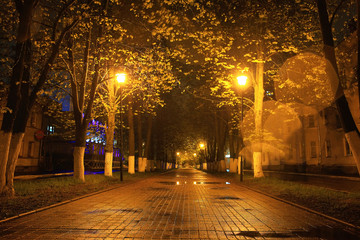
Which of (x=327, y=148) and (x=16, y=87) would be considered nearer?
(x=16, y=87)

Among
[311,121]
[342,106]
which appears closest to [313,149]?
[311,121]

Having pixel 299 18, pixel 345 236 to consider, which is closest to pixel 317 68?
pixel 299 18

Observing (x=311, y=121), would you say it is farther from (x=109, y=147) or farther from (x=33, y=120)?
(x=33, y=120)

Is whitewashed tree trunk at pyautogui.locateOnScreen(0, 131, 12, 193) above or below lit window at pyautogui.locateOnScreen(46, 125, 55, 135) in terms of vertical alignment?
below

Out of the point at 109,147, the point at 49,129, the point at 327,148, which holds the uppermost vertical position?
the point at 49,129

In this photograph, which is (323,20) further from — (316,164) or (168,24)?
(316,164)

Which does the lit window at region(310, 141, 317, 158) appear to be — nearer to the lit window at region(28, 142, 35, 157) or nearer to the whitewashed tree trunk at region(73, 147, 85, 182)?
the whitewashed tree trunk at region(73, 147, 85, 182)

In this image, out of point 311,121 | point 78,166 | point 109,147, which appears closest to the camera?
point 78,166

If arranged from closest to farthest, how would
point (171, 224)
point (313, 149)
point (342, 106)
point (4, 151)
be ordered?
point (171, 224), point (342, 106), point (4, 151), point (313, 149)

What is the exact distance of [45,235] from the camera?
5.37 metres

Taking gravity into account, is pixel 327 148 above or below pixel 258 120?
below

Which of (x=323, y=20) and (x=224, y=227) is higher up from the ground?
(x=323, y=20)

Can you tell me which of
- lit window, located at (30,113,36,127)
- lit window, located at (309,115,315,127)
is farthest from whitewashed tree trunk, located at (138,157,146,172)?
lit window, located at (309,115,315,127)

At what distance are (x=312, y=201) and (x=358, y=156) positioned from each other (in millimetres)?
2097
